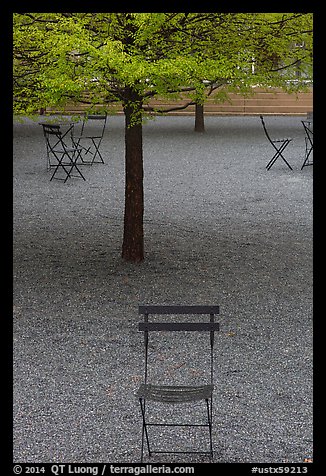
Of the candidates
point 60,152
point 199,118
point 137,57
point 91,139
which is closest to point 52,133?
point 60,152

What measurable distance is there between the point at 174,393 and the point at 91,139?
1692 centimetres

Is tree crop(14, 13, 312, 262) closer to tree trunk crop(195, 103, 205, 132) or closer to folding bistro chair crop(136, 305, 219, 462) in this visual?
folding bistro chair crop(136, 305, 219, 462)

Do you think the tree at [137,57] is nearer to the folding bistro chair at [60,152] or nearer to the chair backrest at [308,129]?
the folding bistro chair at [60,152]

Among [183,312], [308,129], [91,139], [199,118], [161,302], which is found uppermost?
[199,118]

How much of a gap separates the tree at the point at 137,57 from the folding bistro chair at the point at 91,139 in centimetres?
338

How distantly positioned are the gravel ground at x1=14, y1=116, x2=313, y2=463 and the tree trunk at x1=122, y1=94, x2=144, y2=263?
0.73 ft

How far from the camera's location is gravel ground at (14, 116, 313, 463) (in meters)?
5.39

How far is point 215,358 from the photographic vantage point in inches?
268

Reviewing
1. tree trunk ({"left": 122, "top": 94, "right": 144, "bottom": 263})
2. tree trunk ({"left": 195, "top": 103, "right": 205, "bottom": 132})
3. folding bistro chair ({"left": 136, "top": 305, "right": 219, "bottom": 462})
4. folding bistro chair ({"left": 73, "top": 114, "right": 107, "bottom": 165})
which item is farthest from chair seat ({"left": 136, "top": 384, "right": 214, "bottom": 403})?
tree trunk ({"left": 195, "top": 103, "right": 205, "bottom": 132})

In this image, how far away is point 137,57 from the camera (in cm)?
789

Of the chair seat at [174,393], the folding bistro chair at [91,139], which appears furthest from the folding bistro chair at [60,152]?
the chair seat at [174,393]

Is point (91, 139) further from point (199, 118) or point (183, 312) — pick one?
point (183, 312)
